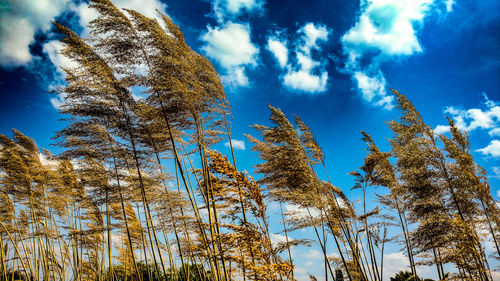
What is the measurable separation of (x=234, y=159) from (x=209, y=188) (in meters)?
0.94

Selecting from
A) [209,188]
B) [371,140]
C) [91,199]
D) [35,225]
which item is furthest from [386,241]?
[35,225]

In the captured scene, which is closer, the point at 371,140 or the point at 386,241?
the point at 371,140

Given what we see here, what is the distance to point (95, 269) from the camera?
8.16 meters

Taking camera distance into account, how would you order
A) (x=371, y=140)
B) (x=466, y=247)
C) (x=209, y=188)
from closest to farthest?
1. (x=209, y=188)
2. (x=466, y=247)
3. (x=371, y=140)

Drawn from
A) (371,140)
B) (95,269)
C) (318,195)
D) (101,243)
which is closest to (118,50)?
(318,195)

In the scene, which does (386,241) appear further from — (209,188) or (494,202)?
(209,188)

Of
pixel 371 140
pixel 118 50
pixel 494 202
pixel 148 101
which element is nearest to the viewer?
pixel 148 101

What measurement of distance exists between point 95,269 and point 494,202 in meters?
11.4

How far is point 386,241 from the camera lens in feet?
22.2

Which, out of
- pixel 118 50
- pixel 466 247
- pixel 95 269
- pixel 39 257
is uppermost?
pixel 118 50

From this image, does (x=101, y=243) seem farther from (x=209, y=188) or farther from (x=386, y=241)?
(x=386, y=241)

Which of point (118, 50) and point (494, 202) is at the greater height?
A: point (118, 50)

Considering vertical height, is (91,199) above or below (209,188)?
above

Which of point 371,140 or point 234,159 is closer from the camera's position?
point 234,159
